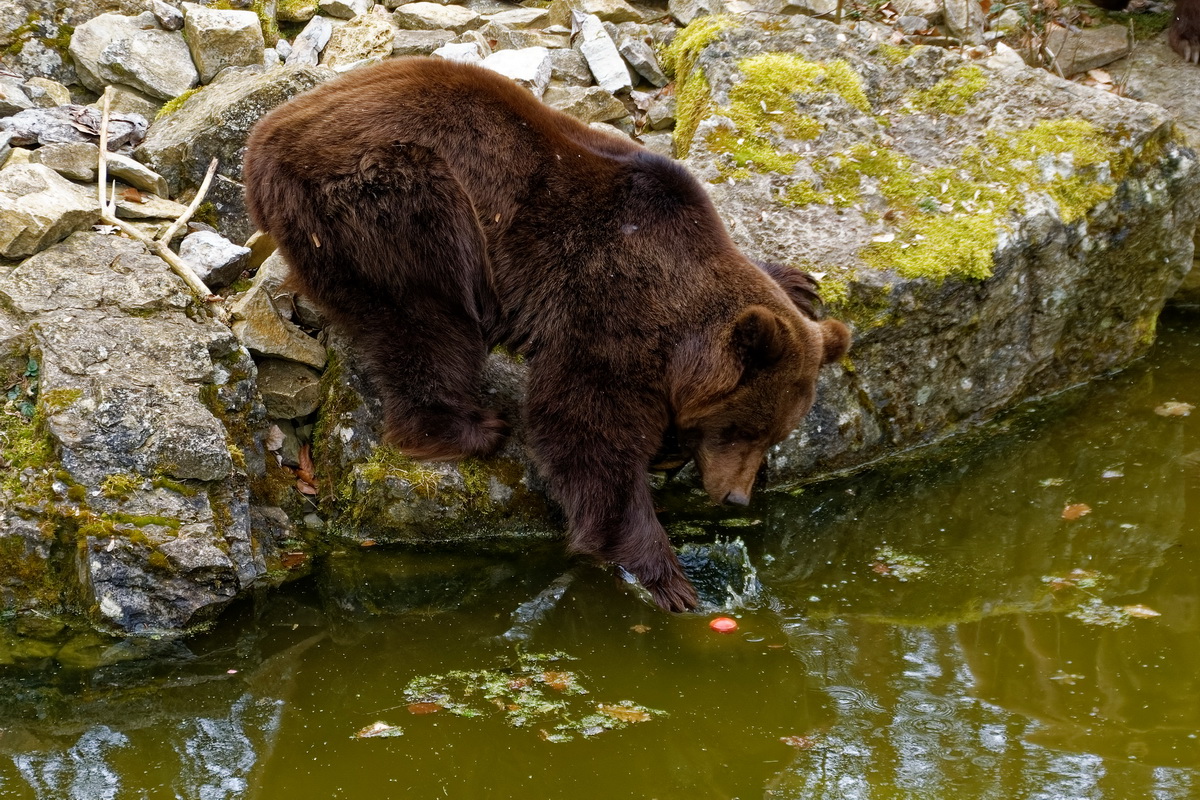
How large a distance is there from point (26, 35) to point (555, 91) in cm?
352

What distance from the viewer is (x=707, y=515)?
17.8 feet

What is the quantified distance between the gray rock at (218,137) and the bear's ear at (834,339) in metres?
3.32

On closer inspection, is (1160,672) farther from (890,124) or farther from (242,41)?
(242,41)

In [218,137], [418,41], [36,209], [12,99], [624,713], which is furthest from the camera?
[418,41]

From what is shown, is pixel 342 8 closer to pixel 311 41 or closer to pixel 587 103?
pixel 311 41

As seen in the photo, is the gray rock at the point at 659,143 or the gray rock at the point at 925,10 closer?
the gray rock at the point at 659,143

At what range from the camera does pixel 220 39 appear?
285 inches

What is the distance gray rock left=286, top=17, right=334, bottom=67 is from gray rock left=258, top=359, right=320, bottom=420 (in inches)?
119

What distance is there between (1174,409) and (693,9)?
477 cm

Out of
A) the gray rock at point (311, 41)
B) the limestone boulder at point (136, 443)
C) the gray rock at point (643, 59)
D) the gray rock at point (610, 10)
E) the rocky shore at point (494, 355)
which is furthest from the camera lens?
the gray rock at point (610, 10)

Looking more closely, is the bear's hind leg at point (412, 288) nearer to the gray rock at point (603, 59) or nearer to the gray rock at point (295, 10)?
the gray rock at point (603, 59)

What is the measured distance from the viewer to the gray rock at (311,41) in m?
7.56

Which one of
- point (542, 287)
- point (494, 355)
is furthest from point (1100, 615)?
point (494, 355)

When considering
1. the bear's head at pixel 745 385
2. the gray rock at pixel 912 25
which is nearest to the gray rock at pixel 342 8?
the gray rock at pixel 912 25
